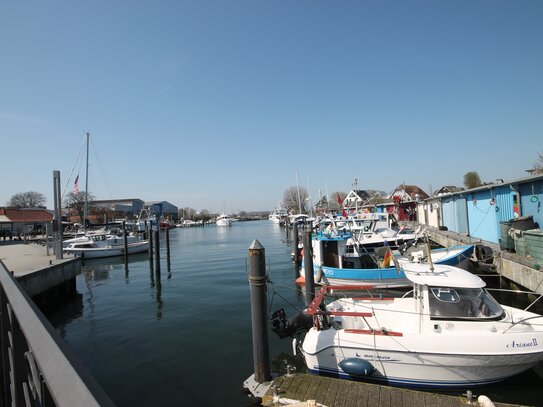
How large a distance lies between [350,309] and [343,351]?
2.03 metres

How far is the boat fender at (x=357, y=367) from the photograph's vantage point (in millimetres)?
7113

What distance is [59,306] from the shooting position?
15.7 metres

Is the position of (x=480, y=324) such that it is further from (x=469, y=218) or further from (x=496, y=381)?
(x=469, y=218)

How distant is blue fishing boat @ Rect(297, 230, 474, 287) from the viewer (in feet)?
50.6

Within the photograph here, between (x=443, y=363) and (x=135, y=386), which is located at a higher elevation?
(x=443, y=363)

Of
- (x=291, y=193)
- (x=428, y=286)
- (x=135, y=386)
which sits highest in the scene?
(x=291, y=193)

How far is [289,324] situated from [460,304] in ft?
14.1

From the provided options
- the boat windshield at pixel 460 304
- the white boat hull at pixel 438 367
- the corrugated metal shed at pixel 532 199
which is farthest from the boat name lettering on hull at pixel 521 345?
the corrugated metal shed at pixel 532 199

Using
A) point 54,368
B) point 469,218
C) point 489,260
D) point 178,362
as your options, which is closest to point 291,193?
point 469,218

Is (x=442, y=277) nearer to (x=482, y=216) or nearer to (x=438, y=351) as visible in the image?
(x=438, y=351)

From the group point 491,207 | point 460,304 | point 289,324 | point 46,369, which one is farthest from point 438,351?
point 491,207

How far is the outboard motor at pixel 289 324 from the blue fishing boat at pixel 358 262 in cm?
649

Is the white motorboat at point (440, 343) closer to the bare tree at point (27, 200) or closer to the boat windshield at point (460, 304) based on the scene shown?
the boat windshield at point (460, 304)

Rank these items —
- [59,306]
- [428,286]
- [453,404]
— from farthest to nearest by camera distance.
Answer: [59,306]
[428,286]
[453,404]
